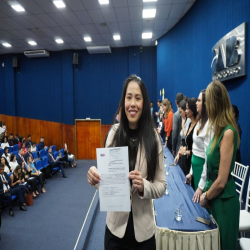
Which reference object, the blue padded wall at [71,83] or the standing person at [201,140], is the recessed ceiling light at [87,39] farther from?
the standing person at [201,140]

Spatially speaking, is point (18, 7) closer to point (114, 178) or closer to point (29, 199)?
point (29, 199)

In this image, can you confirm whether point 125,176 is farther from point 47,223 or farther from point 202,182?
point 47,223

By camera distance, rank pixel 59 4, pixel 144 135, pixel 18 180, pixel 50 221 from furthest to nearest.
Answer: pixel 59 4
pixel 18 180
pixel 50 221
pixel 144 135

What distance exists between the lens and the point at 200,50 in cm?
427

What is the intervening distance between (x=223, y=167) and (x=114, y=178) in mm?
911

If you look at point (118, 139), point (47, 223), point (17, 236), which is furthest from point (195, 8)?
point (17, 236)

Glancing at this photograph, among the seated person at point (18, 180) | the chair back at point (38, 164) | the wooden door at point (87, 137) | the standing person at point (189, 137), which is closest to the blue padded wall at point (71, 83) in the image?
the wooden door at point (87, 137)

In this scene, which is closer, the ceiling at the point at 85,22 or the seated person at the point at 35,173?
the ceiling at the point at 85,22

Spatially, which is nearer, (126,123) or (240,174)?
(126,123)

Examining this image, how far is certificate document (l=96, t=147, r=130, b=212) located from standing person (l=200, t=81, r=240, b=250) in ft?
2.80

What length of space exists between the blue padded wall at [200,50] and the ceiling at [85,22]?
23.0 inches

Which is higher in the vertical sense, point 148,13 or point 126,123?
point 148,13

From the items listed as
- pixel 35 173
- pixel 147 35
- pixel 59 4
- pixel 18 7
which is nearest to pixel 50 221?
pixel 35 173

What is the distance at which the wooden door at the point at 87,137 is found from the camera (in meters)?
9.45
